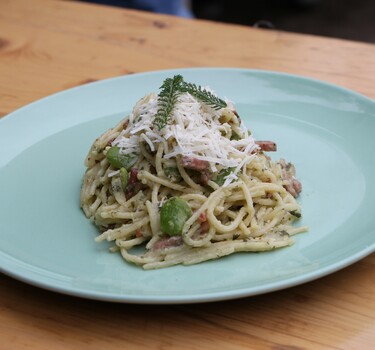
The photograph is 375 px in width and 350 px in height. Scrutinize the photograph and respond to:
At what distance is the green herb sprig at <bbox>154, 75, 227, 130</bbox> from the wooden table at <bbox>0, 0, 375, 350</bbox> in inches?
24.5

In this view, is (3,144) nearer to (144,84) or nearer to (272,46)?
(144,84)

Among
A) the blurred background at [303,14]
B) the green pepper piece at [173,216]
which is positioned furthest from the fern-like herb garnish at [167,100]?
the blurred background at [303,14]

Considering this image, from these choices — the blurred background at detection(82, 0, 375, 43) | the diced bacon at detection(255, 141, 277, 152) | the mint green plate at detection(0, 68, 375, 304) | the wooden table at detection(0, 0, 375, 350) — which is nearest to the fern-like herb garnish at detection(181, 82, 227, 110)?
the diced bacon at detection(255, 141, 277, 152)

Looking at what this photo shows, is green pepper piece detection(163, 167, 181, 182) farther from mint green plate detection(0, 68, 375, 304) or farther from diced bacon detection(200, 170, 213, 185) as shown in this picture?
mint green plate detection(0, 68, 375, 304)

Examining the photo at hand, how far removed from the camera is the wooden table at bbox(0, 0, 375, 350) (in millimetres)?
1547

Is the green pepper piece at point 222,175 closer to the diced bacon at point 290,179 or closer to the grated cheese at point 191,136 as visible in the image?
the grated cheese at point 191,136

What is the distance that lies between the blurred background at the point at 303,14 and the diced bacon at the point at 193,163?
4748mm

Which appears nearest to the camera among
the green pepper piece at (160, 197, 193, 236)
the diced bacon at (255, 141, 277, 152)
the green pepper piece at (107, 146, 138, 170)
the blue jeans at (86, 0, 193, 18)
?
the green pepper piece at (160, 197, 193, 236)

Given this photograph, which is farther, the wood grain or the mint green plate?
the wood grain

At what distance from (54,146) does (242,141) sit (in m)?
0.68

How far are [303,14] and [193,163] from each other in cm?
537

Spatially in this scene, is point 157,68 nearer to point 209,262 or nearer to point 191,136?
point 191,136

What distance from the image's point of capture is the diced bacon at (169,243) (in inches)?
71.2

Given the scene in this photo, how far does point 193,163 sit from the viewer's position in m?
1.90
